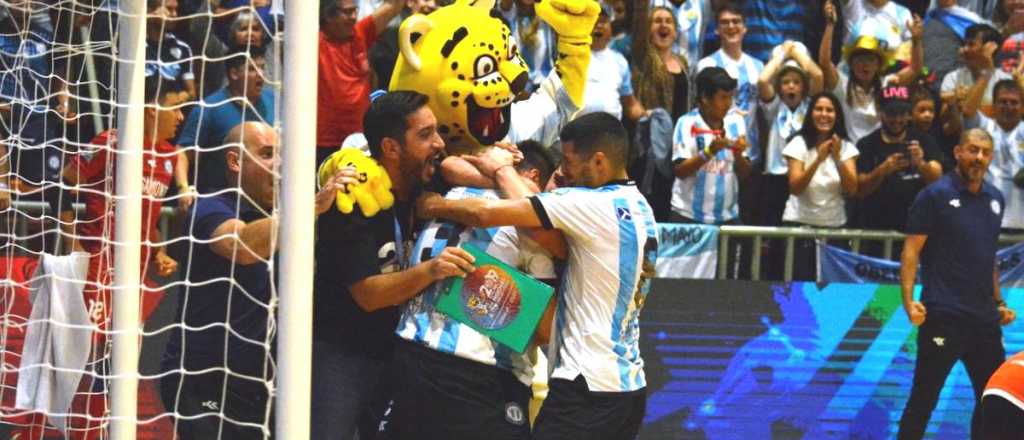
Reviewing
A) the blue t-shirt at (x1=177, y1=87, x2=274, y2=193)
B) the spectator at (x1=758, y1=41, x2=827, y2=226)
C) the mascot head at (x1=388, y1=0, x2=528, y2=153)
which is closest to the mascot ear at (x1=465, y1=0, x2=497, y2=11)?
the mascot head at (x1=388, y1=0, x2=528, y2=153)

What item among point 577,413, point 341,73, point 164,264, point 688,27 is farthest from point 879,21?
point 577,413

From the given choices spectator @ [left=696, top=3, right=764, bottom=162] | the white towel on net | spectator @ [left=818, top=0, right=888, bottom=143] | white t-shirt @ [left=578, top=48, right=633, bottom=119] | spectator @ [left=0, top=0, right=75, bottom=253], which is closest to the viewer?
the white towel on net

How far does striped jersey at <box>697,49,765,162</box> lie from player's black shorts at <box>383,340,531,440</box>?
475 centimetres

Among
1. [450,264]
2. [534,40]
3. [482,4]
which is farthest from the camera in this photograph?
[534,40]

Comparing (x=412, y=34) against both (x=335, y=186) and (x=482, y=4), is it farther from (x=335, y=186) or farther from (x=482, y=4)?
(x=335, y=186)

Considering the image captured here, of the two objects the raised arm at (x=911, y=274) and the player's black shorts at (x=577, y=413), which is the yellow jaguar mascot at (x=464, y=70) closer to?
the player's black shorts at (x=577, y=413)

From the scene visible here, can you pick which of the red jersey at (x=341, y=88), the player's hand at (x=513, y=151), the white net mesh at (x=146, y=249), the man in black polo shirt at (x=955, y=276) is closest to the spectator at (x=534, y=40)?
the red jersey at (x=341, y=88)

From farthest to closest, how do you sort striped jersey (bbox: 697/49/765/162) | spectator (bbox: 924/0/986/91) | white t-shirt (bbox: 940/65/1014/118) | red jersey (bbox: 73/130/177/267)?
spectator (bbox: 924/0/986/91)
white t-shirt (bbox: 940/65/1014/118)
striped jersey (bbox: 697/49/765/162)
red jersey (bbox: 73/130/177/267)

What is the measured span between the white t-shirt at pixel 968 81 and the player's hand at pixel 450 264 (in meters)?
6.16

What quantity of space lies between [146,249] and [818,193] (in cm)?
435

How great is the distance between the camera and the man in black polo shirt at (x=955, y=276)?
8398 mm

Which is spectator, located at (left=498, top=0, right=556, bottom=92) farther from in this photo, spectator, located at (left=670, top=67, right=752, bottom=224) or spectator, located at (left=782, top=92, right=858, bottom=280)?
spectator, located at (left=782, top=92, right=858, bottom=280)

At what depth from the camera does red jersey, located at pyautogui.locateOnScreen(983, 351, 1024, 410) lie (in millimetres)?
5074

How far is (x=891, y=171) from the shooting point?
30.7ft
